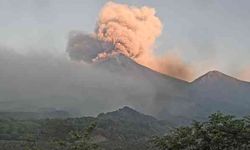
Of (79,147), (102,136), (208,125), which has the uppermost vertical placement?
(102,136)

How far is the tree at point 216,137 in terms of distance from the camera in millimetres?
20844

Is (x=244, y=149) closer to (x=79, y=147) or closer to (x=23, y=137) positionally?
Result: (x=79, y=147)

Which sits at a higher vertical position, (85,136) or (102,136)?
(102,136)

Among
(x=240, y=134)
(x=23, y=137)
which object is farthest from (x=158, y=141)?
(x=23, y=137)

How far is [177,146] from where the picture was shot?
71.3 feet

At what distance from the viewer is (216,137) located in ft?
66.9

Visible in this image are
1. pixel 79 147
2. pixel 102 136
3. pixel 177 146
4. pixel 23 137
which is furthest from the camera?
pixel 102 136

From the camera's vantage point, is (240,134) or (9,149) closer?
(240,134)

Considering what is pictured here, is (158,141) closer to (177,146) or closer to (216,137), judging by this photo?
(177,146)

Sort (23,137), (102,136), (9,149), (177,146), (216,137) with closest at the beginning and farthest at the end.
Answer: (216,137), (177,146), (9,149), (23,137), (102,136)

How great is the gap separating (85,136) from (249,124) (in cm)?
849

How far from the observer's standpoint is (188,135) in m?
21.9

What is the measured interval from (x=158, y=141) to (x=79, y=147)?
4.13 metres

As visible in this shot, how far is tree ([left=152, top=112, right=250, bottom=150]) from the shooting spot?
20.8 m
